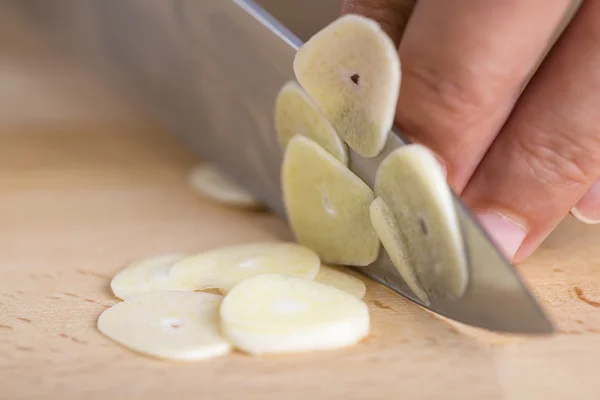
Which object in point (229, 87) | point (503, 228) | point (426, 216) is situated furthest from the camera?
point (229, 87)

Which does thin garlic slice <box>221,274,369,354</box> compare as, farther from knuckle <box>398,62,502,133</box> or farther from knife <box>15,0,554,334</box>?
knuckle <box>398,62,502,133</box>

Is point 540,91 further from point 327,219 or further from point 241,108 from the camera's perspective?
point 241,108

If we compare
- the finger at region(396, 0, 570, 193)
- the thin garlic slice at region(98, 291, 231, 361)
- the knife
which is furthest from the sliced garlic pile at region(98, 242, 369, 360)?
the finger at region(396, 0, 570, 193)

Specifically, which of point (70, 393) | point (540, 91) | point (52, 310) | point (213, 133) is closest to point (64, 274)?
point (52, 310)

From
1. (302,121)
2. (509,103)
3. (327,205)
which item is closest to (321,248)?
(327,205)

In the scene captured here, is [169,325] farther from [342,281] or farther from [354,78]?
[354,78]

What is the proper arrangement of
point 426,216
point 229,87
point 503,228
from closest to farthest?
point 426,216
point 503,228
point 229,87

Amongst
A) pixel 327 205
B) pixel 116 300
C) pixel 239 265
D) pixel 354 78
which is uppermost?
pixel 354 78
